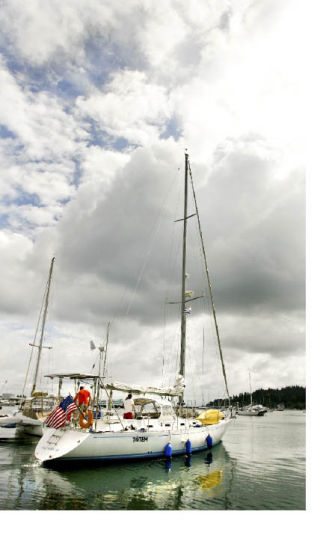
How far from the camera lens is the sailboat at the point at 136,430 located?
1141 centimetres

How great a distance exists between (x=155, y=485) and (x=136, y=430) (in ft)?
10.9

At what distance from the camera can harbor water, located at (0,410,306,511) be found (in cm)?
788

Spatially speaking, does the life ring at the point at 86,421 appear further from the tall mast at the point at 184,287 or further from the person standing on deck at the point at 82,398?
the tall mast at the point at 184,287

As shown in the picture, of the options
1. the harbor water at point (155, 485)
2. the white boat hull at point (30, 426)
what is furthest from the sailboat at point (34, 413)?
the harbor water at point (155, 485)

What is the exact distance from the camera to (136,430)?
13031mm

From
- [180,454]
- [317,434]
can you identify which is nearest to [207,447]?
[180,454]

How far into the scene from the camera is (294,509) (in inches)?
322

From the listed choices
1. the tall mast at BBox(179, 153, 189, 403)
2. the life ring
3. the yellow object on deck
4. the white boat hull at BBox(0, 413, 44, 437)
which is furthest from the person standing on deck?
the white boat hull at BBox(0, 413, 44, 437)

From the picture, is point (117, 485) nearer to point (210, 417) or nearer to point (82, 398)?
point (82, 398)

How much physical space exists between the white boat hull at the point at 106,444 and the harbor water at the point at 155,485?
351 mm

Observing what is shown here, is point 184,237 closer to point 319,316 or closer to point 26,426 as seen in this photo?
point 319,316

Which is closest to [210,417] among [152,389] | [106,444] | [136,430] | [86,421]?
[152,389]

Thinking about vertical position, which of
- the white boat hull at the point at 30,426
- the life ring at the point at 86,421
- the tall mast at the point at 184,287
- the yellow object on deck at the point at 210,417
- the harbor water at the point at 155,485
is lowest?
the white boat hull at the point at 30,426
